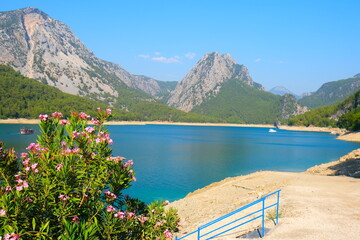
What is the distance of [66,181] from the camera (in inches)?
314

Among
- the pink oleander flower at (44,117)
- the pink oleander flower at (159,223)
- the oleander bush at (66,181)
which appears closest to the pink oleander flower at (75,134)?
the oleander bush at (66,181)

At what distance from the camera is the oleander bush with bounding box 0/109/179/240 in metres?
7.82

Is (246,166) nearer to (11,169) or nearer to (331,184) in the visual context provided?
(331,184)

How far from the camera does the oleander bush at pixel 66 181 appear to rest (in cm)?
782

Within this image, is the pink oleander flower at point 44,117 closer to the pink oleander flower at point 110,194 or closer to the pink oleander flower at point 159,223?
the pink oleander flower at point 110,194

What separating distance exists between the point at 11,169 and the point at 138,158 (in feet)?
196

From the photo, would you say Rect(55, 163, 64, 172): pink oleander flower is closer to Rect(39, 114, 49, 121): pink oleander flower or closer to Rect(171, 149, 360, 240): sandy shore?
Rect(39, 114, 49, 121): pink oleander flower

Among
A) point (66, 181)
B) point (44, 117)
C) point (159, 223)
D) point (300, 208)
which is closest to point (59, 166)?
point (66, 181)

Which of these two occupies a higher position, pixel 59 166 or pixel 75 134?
pixel 75 134

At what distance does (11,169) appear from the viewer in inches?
353

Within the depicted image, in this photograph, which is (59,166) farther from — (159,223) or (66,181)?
(159,223)

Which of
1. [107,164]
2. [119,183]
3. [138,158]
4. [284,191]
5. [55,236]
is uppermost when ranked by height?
[107,164]

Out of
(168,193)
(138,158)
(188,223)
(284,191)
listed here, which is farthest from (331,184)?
(138,158)

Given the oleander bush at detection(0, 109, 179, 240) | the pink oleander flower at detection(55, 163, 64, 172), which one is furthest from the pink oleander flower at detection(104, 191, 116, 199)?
the pink oleander flower at detection(55, 163, 64, 172)
